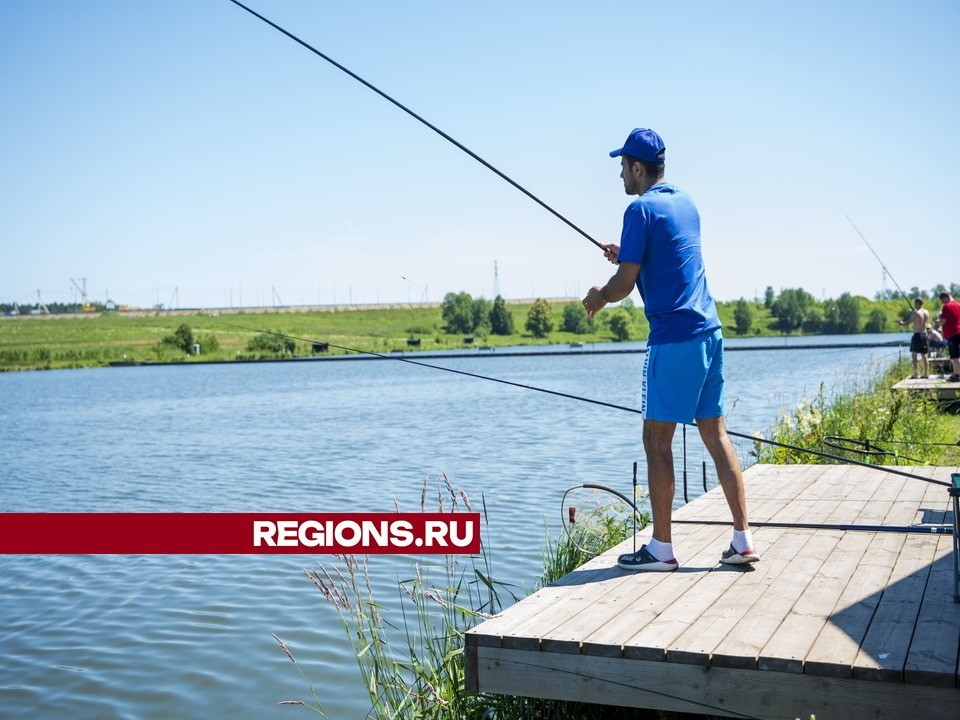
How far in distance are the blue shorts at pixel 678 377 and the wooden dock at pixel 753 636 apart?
2.66 ft

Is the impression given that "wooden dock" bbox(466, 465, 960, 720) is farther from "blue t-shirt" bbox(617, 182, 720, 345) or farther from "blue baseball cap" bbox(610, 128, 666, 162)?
"blue baseball cap" bbox(610, 128, 666, 162)

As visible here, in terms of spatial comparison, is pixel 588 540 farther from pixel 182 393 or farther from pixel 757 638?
pixel 182 393

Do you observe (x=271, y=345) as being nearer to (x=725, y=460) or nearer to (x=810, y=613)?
(x=725, y=460)

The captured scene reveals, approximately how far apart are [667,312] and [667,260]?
24cm

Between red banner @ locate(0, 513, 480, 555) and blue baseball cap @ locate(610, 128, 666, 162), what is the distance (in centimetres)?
401

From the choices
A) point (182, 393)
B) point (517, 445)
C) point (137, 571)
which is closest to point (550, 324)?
point (182, 393)

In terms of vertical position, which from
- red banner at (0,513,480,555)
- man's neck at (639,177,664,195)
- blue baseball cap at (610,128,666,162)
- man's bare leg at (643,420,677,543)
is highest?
blue baseball cap at (610,128,666,162)

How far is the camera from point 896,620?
3529mm

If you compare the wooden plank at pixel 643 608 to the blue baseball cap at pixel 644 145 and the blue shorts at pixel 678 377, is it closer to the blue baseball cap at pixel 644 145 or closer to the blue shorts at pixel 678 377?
the blue shorts at pixel 678 377

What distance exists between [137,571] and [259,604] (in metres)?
2.17

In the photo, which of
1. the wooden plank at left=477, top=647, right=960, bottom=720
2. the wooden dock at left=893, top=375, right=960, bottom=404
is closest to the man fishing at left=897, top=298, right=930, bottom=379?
the wooden dock at left=893, top=375, right=960, bottom=404

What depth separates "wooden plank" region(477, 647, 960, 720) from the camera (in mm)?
3039

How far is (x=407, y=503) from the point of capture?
11859 mm

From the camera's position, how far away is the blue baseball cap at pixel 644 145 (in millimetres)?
4324
